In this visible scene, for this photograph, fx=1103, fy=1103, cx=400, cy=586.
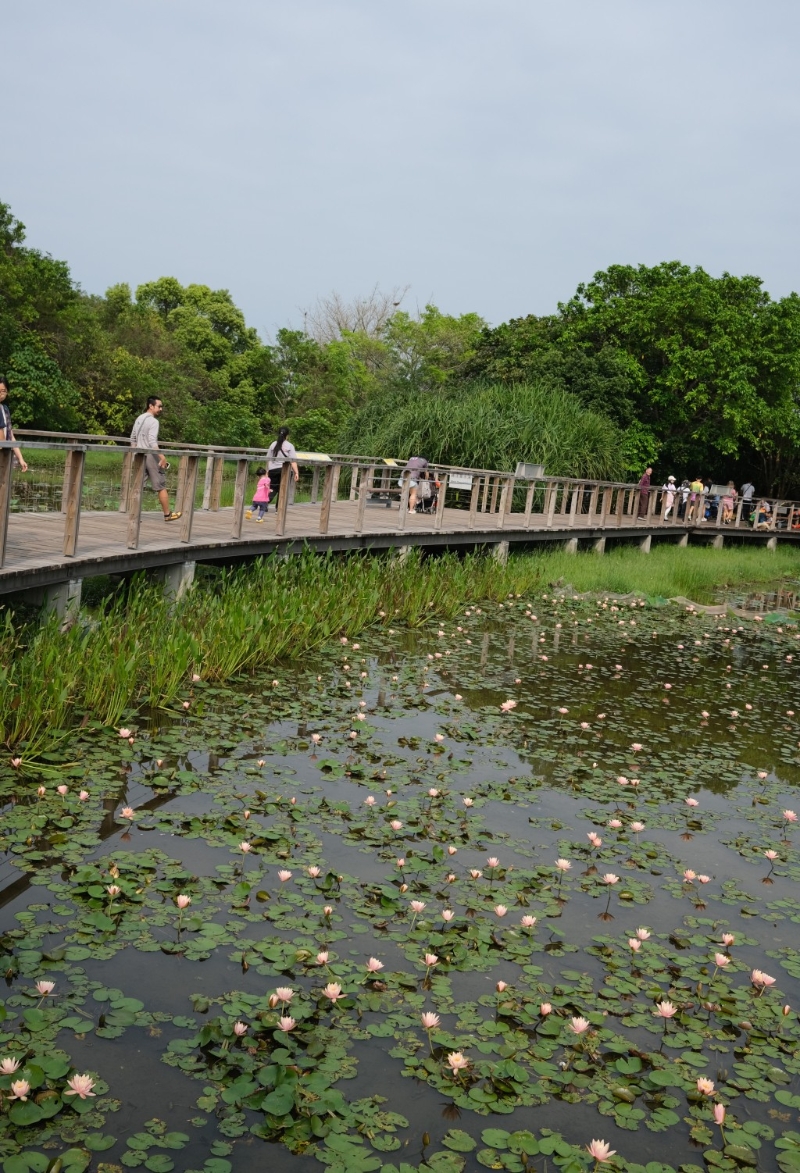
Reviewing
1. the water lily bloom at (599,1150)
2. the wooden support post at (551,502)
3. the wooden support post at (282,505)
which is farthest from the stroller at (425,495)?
the water lily bloom at (599,1150)

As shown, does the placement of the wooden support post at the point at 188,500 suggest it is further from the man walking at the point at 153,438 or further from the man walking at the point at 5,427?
the man walking at the point at 5,427

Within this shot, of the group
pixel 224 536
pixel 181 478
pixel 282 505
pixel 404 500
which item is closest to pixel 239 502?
pixel 224 536

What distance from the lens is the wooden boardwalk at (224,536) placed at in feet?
27.8

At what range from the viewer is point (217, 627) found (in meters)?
8.53

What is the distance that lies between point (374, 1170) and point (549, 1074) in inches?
29.5

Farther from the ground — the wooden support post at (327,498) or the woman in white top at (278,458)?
the woman in white top at (278,458)

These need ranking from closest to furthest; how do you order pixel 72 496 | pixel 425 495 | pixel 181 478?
1. pixel 72 496
2. pixel 181 478
3. pixel 425 495

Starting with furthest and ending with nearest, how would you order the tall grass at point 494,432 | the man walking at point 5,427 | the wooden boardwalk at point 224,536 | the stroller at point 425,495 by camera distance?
the tall grass at point 494,432, the stroller at point 425,495, the man walking at point 5,427, the wooden boardwalk at point 224,536

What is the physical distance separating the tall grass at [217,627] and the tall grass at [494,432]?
573 centimetres

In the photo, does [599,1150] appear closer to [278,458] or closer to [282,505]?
[282,505]

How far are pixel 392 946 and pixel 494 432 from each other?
18.6 meters

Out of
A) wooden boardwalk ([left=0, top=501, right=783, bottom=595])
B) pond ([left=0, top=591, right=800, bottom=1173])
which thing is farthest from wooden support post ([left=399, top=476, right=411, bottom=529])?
pond ([left=0, top=591, right=800, bottom=1173])

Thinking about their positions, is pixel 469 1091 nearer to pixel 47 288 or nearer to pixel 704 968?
pixel 704 968

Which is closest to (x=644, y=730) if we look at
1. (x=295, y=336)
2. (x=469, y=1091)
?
(x=469, y=1091)
